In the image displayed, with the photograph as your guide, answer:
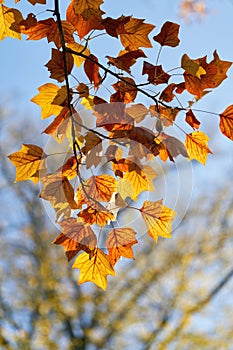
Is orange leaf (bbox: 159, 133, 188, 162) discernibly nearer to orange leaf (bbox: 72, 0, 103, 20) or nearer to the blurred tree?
orange leaf (bbox: 72, 0, 103, 20)

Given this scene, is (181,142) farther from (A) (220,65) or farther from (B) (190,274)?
(B) (190,274)

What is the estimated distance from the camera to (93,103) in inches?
22.6

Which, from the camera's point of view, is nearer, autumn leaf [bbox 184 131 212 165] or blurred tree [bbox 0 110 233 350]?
autumn leaf [bbox 184 131 212 165]

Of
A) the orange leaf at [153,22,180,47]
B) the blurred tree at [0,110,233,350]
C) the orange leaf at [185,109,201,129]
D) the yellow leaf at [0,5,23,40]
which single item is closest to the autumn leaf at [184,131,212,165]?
the orange leaf at [185,109,201,129]

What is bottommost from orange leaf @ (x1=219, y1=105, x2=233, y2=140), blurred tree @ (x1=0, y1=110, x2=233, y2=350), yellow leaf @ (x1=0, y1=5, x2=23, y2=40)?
orange leaf @ (x1=219, y1=105, x2=233, y2=140)

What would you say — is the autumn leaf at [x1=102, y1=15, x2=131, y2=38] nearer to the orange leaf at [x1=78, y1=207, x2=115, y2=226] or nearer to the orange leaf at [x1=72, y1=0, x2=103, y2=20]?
the orange leaf at [x1=72, y1=0, x2=103, y2=20]

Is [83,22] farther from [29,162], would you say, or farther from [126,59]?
[29,162]

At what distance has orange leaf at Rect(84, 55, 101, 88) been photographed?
56 cm

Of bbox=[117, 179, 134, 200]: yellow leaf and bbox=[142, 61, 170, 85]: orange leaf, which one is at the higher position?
bbox=[142, 61, 170, 85]: orange leaf

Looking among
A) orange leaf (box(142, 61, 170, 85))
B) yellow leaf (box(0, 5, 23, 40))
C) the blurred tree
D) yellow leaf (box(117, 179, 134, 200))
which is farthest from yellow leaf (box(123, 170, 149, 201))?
the blurred tree

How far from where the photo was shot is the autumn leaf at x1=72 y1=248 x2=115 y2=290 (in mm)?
549

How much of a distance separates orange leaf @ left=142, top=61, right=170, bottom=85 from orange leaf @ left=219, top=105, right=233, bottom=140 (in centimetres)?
8

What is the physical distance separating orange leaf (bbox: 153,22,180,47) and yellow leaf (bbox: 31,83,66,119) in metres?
0.14

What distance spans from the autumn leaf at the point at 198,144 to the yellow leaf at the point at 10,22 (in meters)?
0.23
